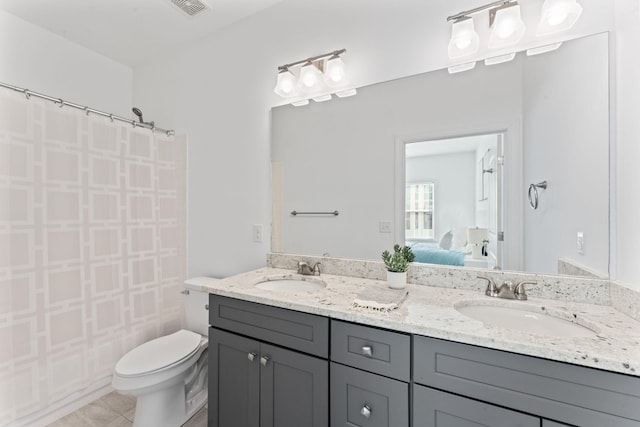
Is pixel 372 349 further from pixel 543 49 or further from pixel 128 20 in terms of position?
pixel 128 20

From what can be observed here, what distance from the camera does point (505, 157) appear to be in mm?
1265

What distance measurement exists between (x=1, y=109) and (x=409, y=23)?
217 cm

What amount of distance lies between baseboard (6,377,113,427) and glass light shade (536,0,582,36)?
10.4ft

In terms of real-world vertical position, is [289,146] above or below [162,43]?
below

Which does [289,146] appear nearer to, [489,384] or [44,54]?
[489,384]

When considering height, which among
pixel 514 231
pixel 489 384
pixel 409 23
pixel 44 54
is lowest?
pixel 489 384

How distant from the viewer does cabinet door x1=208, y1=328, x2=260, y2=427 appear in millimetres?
1240

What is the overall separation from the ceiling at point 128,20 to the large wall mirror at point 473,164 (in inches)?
35.6

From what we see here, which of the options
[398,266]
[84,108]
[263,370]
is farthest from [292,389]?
[84,108]

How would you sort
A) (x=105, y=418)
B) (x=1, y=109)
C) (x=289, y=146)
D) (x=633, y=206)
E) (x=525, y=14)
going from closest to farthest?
1. (x=633, y=206)
2. (x=525, y=14)
3. (x=1, y=109)
4. (x=105, y=418)
5. (x=289, y=146)

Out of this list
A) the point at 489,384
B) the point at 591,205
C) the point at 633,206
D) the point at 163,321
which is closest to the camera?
the point at 489,384

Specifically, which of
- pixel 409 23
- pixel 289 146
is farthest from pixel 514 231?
pixel 289 146

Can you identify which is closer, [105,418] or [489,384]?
[489,384]

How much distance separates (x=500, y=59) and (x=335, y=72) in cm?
81
